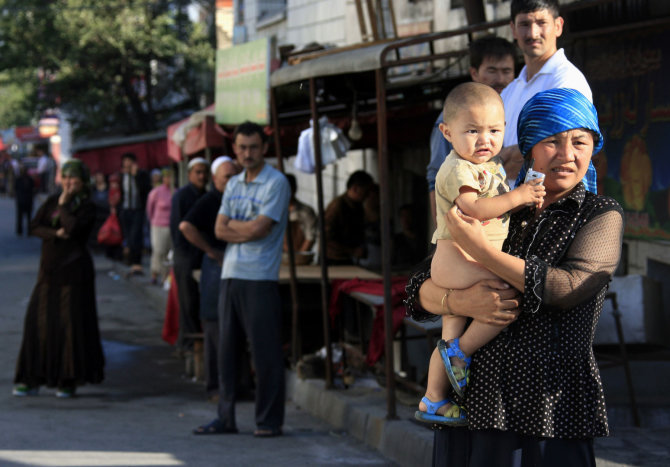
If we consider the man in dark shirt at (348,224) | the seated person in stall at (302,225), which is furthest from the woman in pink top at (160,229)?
the man in dark shirt at (348,224)

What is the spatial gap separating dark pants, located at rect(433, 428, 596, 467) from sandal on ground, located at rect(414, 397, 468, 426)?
0.18 ft

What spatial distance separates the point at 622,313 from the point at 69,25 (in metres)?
24.4

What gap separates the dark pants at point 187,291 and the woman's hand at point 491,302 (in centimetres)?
709

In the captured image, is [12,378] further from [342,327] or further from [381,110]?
[381,110]

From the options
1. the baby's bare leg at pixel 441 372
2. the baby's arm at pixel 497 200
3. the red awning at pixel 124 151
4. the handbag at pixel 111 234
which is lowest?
the baby's bare leg at pixel 441 372

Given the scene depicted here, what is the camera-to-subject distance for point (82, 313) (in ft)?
31.2

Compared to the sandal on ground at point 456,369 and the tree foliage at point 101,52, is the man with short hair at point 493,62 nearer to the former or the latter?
the sandal on ground at point 456,369

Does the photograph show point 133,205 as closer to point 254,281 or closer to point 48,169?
point 254,281

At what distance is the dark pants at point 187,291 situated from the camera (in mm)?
10344

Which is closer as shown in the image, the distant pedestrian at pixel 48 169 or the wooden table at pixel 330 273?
the wooden table at pixel 330 273

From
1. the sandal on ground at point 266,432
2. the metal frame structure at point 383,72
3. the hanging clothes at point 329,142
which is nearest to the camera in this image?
the metal frame structure at point 383,72

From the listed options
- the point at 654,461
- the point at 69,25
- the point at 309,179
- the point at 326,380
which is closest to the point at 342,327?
the point at 326,380

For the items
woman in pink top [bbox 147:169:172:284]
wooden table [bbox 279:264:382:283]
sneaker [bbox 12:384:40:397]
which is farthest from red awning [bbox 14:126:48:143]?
sneaker [bbox 12:384:40:397]

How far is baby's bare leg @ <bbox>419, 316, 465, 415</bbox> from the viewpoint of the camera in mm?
3541
